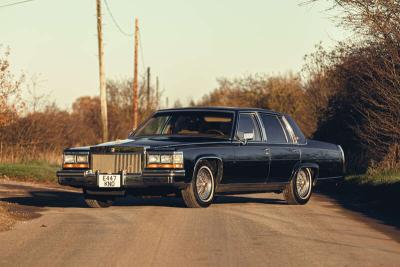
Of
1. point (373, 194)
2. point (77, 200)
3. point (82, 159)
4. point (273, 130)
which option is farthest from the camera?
point (373, 194)

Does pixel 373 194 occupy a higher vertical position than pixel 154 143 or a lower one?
lower

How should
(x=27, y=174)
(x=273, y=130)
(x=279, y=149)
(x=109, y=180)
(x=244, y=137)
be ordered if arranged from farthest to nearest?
(x=27, y=174)
(x=273, y=130)
(x=279, y=149)
(x=244, y=137)
(x=109, y=180)

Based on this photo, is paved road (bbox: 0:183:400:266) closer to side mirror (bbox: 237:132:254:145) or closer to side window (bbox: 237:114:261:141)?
side mirror (bbox: 237:132:254:145)

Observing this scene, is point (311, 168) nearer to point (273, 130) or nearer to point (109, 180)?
point (273, 130)

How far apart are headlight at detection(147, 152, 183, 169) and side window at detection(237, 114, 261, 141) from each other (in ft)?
6.29

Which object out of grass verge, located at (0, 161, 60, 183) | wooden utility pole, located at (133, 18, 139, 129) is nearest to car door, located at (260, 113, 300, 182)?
grass verge, located at (0, 161, 60, 183)

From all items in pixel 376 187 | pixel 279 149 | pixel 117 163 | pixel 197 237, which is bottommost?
pixel 197 237

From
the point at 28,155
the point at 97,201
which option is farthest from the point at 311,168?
the point at 28,155

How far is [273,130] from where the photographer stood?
1667 centimetres

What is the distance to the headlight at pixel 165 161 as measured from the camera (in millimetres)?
14117

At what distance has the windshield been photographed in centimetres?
1561

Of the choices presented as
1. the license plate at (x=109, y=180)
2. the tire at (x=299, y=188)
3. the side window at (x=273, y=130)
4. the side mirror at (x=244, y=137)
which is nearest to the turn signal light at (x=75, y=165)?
the license plate at (x=109, y=180)

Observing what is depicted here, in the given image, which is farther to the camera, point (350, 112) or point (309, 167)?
point (350, 112)

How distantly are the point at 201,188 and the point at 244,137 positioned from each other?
4.35ft
